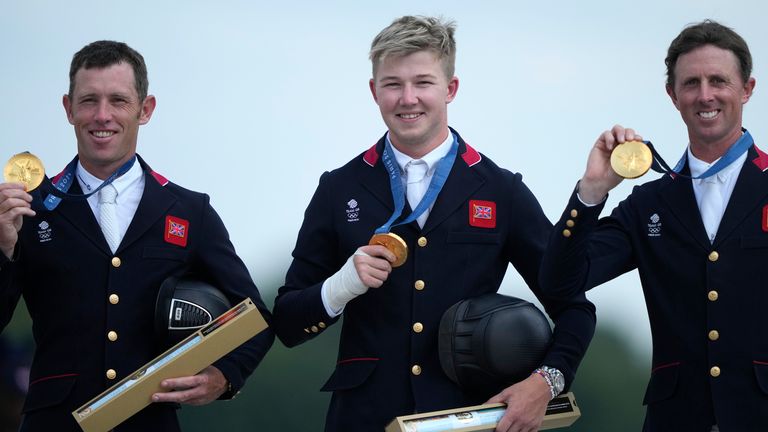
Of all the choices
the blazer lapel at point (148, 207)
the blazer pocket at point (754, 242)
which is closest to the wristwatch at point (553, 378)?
the blazer pocket at point (754, 242)

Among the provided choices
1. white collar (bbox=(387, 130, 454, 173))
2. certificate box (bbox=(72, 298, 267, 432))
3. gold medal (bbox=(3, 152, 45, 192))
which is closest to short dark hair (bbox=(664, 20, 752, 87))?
white collar (bbox=(387, 130, 454, 173))

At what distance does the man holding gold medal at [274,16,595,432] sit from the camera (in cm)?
450

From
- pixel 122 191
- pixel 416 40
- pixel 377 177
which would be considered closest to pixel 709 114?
pixel 416 40

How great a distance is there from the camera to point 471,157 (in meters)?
4.81

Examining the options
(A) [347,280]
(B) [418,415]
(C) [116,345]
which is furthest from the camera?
(C) [116,345]

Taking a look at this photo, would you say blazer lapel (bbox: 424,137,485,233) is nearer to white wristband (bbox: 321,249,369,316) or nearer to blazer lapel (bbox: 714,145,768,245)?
white wristband (bbox: 321,249,369,316)

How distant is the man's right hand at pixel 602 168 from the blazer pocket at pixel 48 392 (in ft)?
7.29

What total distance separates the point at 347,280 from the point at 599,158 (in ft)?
3.56

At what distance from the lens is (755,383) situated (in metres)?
4.36

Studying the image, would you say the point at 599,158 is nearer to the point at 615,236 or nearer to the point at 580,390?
the point at 615,236

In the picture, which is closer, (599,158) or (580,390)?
(599,158)

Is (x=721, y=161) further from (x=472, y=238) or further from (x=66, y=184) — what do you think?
(x=66, y=184)

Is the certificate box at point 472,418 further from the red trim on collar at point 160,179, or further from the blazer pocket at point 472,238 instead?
the red trim on collar at point 160,179

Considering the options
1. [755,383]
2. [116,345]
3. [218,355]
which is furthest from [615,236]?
[116,345]
